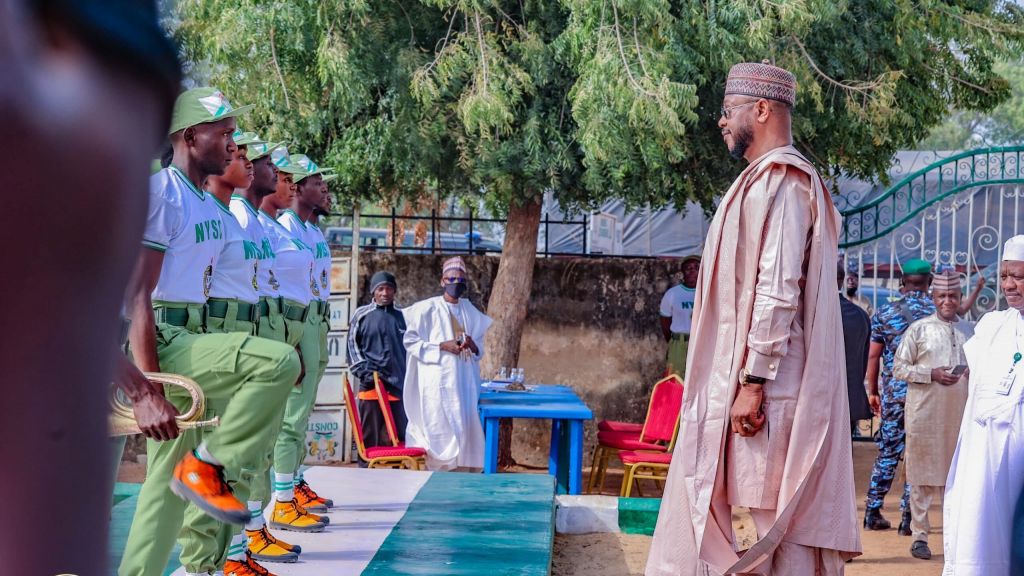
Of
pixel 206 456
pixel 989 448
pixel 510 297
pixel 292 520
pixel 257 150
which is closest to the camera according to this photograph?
pixel 206 456

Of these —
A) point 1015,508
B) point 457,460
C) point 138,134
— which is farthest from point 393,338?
point 138,134

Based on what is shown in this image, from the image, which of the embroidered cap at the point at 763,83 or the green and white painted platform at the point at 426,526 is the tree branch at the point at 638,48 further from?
the embroidered cap at the point at 763,83

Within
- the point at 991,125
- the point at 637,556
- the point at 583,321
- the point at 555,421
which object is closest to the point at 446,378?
the point at 555,421

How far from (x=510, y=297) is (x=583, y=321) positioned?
1.38 metres

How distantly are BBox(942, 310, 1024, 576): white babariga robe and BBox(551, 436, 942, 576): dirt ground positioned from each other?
1681 millimetres

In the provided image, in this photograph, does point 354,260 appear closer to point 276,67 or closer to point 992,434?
point 276,67

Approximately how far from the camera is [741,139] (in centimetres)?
408

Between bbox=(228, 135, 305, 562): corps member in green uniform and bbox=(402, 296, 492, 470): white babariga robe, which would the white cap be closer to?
bbox=(228, 135, 305, 562): corps member in green uniform

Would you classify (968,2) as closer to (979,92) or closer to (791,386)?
(979,92)

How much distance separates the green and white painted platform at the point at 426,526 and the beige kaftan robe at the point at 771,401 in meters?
1.36

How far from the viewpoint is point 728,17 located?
816 cm

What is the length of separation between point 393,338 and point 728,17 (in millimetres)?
4169

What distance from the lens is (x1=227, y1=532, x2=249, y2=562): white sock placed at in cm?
460

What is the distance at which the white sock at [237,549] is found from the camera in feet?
15.1
